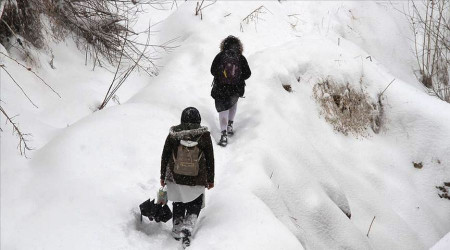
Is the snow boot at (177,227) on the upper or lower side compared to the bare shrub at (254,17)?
lower

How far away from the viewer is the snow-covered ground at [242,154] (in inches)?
144

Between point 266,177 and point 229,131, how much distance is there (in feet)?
4.21

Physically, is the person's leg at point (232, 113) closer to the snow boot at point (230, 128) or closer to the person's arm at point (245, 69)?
the snow boot at point (230, 128)

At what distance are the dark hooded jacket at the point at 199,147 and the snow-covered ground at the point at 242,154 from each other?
0.53 meters

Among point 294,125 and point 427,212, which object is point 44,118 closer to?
point 294,125

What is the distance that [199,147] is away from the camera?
3406 mm

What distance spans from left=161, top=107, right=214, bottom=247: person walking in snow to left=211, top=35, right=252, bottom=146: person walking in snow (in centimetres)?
172

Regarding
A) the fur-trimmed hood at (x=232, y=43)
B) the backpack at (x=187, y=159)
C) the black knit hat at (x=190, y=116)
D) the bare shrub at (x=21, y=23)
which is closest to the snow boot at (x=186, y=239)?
the backpack at (x=187, y=159)

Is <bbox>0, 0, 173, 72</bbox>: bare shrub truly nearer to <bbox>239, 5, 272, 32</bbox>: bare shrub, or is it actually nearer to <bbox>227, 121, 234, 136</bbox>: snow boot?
<bbox>227, 121, 234, 136</bbox>: snow boot

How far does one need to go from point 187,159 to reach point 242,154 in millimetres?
1750

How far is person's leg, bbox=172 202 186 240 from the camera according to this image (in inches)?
140

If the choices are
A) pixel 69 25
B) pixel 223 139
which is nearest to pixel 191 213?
pixel 223 139

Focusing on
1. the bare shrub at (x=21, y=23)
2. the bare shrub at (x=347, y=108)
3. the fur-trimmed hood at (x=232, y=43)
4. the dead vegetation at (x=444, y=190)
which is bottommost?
the dead vegetation at (x=444, y=190)

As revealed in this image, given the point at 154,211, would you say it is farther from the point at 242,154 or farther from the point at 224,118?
the point at 224,118
